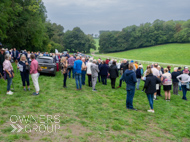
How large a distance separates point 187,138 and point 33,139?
16.9 ft

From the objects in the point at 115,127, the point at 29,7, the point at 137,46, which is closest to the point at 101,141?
the point at 115,127

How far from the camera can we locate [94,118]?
680cm

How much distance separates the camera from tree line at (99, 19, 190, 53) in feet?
285

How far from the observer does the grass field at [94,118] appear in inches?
209

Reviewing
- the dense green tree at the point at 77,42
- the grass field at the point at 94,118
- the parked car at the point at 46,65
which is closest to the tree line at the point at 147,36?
the dense green tree at the point at 77,42

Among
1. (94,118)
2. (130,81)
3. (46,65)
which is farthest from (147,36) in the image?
(94,118)

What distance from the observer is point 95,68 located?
1128cm

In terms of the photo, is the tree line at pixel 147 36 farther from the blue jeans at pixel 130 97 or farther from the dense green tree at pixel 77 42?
the blue jeans at pixel 130 97

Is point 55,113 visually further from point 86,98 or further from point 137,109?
point 137,109

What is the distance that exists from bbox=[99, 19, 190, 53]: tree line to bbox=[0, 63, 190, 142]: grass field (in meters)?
82.1

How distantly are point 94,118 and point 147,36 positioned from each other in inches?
3733

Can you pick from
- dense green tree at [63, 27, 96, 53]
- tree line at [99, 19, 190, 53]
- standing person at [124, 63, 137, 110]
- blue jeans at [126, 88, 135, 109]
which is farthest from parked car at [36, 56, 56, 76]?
dense green tree at [63, 27, 96, 53]

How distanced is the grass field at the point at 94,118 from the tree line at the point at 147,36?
269ft

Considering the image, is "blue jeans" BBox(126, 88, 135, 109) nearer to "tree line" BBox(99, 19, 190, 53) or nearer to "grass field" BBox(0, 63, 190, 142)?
"grass field" BBox(0, 63, 190, 142)
